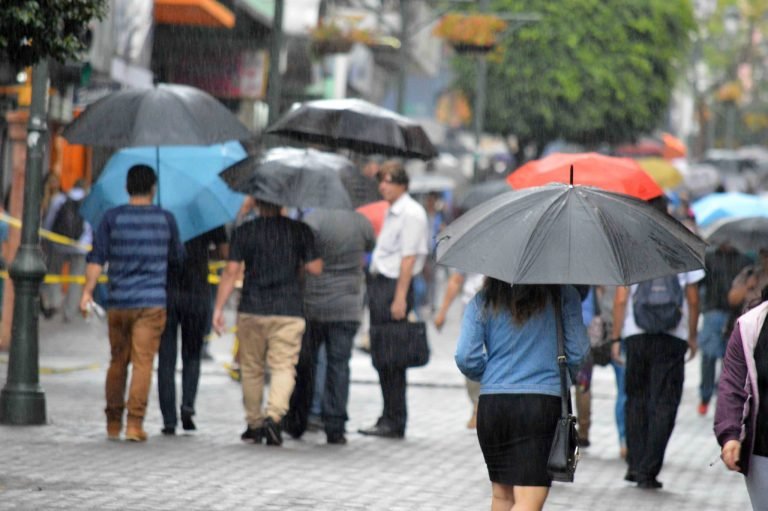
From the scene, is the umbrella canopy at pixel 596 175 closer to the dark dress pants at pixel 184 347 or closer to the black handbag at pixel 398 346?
the black handbag at pixel 398 346

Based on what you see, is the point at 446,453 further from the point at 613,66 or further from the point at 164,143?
the point at 613,66

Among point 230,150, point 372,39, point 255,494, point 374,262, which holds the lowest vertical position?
point 255,494

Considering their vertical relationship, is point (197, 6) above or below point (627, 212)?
above

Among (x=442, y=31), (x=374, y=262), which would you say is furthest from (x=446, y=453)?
(x=442, y=31)

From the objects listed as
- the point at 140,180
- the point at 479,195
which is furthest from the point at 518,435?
the point at 479,195

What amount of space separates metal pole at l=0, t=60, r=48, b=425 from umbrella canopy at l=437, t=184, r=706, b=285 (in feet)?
17.8

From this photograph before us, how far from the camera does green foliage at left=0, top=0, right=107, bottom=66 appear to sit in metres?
9.16

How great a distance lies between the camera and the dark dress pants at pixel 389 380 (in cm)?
1267

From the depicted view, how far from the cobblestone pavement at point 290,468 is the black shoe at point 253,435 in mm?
88

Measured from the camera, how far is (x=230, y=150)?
13234 mm

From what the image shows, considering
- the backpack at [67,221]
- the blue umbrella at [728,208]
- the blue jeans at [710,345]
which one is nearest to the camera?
the blue jeans at [710,345]

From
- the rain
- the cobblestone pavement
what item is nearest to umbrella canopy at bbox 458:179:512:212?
the rain

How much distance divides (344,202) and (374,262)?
4.16ft

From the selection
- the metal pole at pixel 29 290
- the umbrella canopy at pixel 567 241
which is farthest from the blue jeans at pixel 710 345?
the umbrella canopy at pixel 567 241
